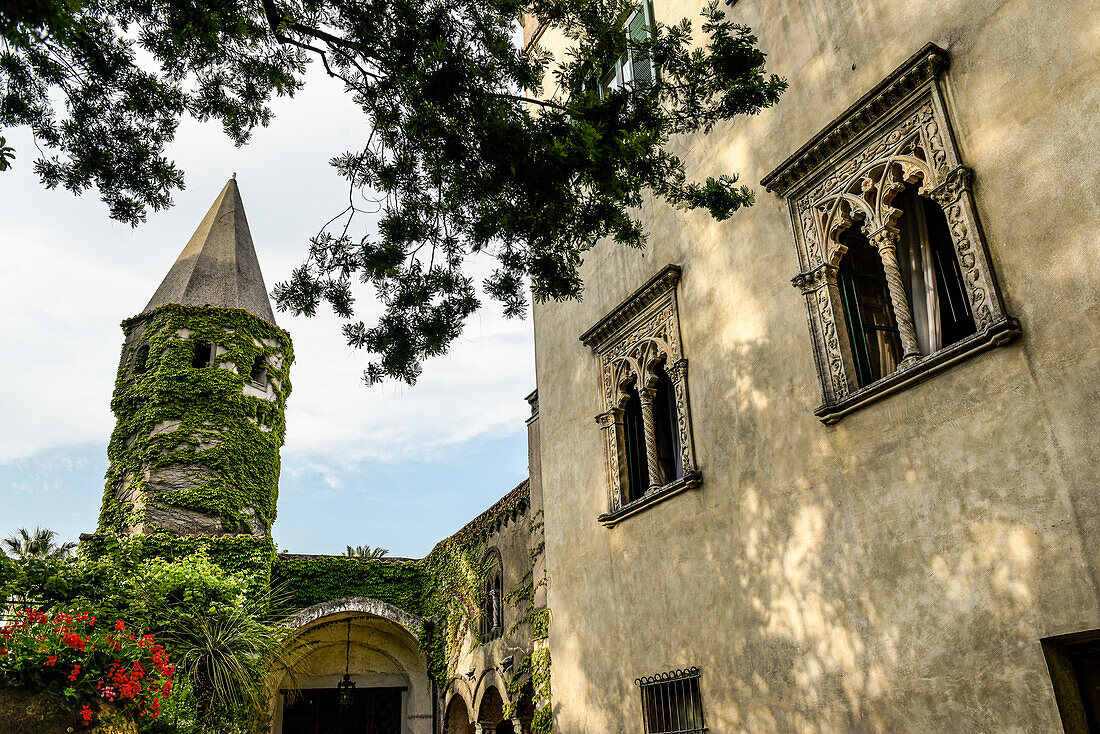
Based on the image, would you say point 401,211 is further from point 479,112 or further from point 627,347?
point 627,347

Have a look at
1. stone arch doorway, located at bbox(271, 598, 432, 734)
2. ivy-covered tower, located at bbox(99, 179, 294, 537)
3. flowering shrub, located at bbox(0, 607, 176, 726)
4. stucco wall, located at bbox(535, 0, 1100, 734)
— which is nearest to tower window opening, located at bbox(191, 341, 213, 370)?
ivy-covered tower, located at bbox(99, 179, 294, 537)

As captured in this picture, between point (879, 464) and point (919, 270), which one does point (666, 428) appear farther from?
point (919, 270)

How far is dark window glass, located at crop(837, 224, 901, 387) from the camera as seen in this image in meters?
5.84

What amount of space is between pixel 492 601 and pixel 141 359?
11.7 meters

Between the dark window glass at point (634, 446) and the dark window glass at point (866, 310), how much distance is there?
2756 millimetres

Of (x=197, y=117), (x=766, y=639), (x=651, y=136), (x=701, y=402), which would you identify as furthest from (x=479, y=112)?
(x=766, y=639)

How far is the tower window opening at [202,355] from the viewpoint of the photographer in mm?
20375

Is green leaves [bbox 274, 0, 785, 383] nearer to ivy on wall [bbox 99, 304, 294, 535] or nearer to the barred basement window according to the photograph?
the barred basement window

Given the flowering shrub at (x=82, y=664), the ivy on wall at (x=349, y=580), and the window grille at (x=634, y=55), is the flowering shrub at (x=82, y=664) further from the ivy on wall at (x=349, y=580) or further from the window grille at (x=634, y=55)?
the window grille at (x=634, y=55)

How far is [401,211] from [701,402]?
3.10 meters

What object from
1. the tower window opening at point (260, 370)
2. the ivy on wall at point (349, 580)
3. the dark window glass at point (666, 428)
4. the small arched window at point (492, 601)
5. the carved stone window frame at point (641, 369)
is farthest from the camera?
the tower window opening at point (260, 370)

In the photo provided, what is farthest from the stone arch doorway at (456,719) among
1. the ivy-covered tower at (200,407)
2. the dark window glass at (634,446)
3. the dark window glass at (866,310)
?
the dark window glass at (866,310)

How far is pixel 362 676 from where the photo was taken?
19.3 meters

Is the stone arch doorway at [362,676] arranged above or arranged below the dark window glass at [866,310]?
below
